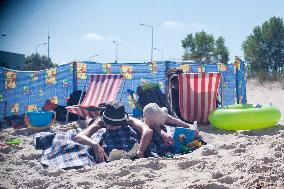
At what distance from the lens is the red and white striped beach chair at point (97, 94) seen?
24.7ft

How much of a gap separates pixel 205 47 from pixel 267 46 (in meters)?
11.7

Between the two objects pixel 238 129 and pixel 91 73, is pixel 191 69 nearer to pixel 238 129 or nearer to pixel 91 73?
pixel 91 73

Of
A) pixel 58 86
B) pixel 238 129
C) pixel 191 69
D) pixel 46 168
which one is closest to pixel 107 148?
pixel 46 168

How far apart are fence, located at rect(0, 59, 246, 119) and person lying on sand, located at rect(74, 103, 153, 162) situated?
15.5 feet

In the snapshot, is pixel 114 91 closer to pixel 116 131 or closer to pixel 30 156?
pixel 116 131

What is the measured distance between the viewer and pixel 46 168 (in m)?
4.13

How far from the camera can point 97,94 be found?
809 cm

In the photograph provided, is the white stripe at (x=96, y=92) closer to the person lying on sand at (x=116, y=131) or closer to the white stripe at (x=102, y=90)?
the white stripe at (x=102, y=90)

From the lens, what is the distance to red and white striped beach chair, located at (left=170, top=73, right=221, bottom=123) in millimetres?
7512

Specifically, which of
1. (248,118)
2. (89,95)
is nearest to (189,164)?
(248,118)

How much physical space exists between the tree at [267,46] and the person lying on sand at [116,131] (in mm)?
28399

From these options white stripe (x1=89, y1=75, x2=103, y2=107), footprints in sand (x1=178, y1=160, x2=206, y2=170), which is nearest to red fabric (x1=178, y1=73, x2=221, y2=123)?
white stripe (x1=89, y1=75, x2=103, y2=107)

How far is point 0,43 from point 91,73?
5.68m

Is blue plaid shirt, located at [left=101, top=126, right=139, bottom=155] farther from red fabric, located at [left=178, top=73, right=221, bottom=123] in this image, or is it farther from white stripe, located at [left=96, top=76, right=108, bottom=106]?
white stripe, located at [left=96, top=76, right=108, bottom=106]
